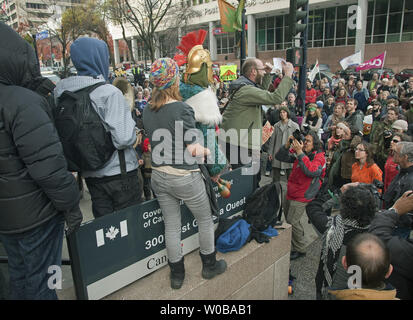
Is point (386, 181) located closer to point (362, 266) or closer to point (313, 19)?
point (362, 266)

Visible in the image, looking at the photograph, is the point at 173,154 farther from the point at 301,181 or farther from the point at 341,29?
the point at 341,29

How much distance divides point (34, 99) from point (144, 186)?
3.75 metres

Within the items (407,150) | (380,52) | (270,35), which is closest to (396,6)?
(380,52)

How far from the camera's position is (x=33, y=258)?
1.99 m

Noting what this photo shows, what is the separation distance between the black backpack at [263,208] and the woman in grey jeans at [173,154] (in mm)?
895

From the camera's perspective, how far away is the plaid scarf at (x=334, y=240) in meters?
2.24

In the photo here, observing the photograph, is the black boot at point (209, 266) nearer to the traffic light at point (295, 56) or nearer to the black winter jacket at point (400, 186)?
the black winter jacket at point (400, 186)

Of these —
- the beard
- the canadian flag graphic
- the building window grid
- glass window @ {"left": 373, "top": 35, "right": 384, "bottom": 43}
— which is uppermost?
the building window grid

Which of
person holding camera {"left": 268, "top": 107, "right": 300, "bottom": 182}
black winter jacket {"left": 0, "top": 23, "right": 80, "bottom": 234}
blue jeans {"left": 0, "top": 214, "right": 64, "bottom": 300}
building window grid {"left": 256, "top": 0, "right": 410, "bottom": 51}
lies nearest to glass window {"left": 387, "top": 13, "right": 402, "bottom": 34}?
building window grid {"left": 256, "top": 0, "right": 410, "bottom": 51}

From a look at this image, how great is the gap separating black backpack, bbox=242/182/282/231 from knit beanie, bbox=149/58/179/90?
1595 mm

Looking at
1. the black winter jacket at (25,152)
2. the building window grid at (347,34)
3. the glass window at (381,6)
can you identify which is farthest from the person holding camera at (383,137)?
the glass window at (381,6)

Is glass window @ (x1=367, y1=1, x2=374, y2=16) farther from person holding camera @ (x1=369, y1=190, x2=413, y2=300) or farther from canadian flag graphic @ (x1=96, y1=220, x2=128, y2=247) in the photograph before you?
canadian flag graphic @ (x1=96, y1=220, x2=128, y2=247)

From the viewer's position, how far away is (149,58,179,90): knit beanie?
6.98 ft
